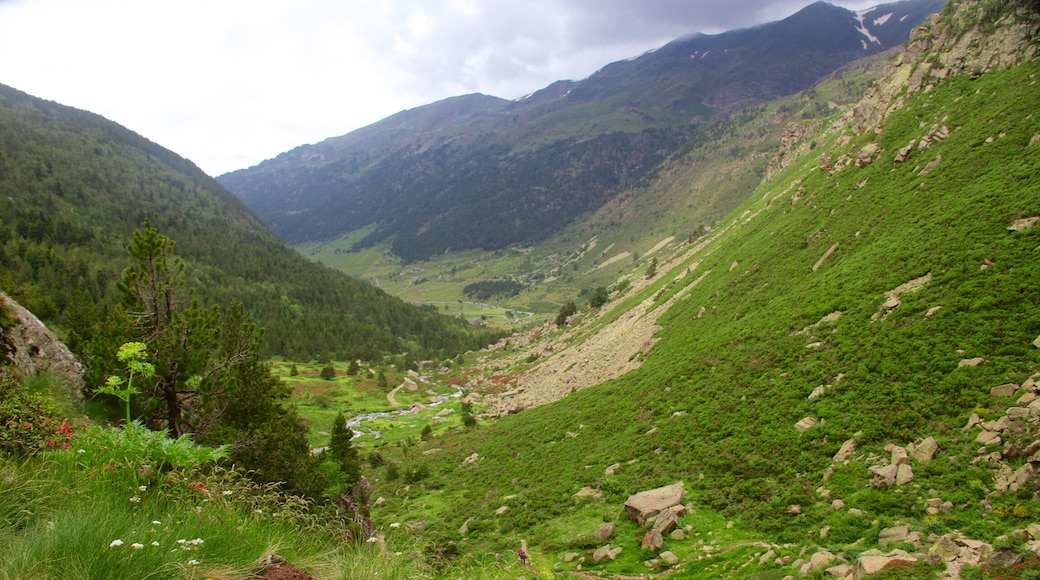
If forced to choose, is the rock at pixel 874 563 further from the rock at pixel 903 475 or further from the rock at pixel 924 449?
the rock at pixel 924 449

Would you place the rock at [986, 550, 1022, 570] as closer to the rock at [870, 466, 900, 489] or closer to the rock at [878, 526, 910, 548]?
the rock at [878, 526, 910, 548]

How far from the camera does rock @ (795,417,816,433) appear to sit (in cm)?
1695

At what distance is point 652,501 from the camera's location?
17.8 meters

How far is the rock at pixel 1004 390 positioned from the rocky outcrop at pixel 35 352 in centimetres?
2692

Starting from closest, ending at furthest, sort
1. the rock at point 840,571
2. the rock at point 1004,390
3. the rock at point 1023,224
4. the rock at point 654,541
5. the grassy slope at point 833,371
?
the rock at point 840,571 < the rock at point 1004,390 < the grassy slope at point 833,371 < the rock at point 654,541 < the rock at point 1023,224

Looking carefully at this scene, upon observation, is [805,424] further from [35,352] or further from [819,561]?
[35,352]

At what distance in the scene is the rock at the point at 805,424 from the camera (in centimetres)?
1695

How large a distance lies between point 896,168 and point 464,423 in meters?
41.9

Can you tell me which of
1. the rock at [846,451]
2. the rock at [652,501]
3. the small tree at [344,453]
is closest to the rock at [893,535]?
the rock at [846,451]

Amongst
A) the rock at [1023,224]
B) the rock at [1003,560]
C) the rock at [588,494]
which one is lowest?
the rock at [588,494]

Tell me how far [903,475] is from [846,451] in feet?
7.06

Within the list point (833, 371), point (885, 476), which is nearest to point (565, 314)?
point (833, 371)

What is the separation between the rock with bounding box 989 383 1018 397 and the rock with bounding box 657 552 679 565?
9.81m

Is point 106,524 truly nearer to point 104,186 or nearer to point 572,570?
point 572,570
